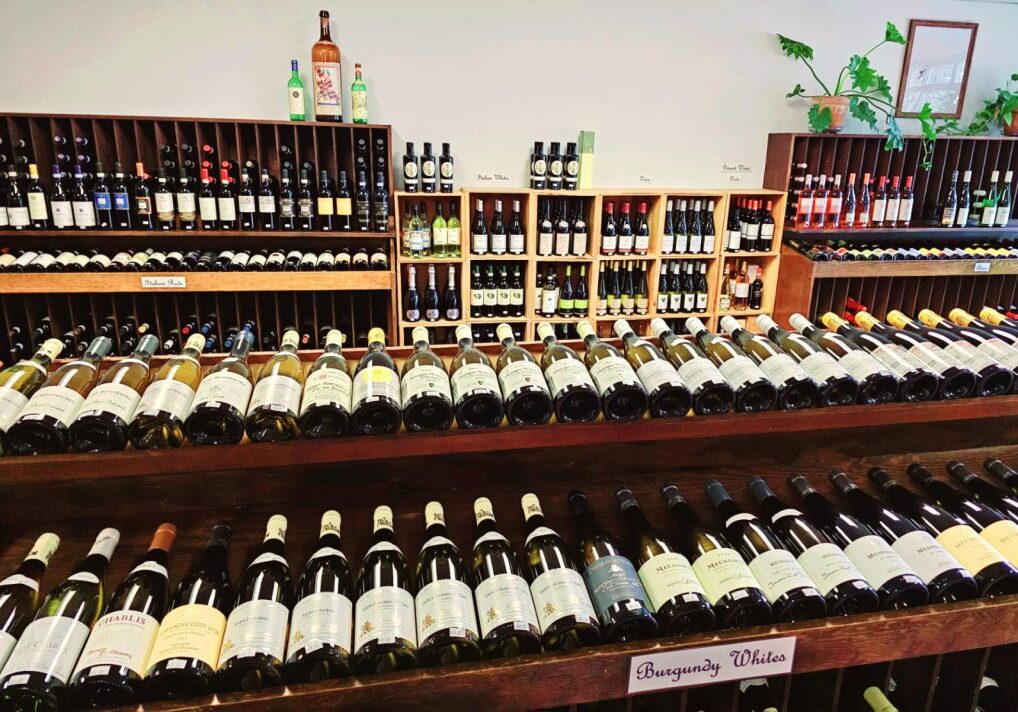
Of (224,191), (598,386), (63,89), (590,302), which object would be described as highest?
(63,89)

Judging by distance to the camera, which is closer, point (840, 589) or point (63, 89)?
point (840, 589)

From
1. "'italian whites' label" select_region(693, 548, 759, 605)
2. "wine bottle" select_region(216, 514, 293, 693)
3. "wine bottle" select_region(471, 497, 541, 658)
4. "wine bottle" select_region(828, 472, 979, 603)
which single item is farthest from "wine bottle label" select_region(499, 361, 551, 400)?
"wine bottle" select_region(828, 472, 979, 603)

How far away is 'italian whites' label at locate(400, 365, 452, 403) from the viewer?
1219 mm

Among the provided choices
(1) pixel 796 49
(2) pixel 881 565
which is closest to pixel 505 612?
(2) pixel 881 565

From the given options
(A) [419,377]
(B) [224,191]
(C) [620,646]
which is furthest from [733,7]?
(C) [620,646]

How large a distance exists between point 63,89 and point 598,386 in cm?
348

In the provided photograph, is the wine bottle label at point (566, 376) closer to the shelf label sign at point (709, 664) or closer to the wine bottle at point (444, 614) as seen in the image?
the wine bottle at point (444, 614)

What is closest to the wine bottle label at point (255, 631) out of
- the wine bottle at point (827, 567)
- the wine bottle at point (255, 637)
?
the wine bottle at point (255, 637)

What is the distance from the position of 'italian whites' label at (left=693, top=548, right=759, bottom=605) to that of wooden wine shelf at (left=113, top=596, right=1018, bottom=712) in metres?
0.07

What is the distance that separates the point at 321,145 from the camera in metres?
3.54

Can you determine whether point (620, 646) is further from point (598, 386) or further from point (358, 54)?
point (358, 54)

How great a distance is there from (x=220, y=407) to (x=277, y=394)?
0.10 meters

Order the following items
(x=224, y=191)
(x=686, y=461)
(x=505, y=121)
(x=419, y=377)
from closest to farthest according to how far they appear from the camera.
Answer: (x=419, y=377), (x=686, y=461), (x=224, y=191), (x=505, y=121)

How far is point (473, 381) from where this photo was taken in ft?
4.10
